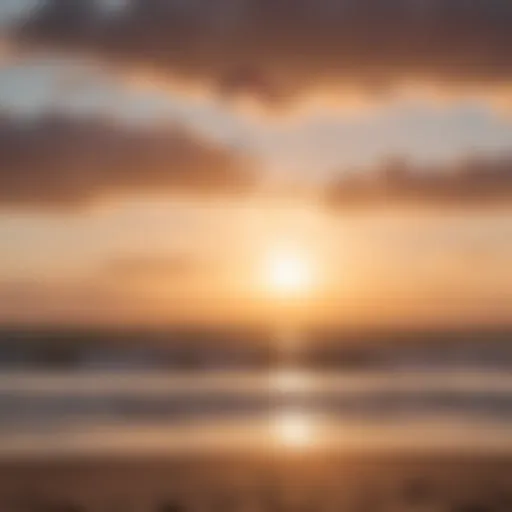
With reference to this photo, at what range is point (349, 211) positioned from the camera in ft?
3.80

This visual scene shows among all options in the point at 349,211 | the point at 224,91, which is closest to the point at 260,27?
the point at 224,91

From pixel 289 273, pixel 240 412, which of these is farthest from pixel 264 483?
pixel 289 273

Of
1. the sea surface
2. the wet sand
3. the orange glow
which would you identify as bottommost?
the wet sand

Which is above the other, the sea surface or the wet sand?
the sea surface

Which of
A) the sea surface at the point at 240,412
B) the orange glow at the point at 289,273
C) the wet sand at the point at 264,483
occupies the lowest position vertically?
the wet sand at the point at 264,483

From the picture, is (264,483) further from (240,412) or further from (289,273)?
(289,273)

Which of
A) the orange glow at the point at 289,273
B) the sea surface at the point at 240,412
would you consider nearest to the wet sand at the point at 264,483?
the sea surface at the point at 240,412

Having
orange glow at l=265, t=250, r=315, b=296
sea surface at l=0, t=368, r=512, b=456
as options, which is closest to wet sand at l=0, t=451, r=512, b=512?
sea surface at l=0, t=368, r=512, b=456

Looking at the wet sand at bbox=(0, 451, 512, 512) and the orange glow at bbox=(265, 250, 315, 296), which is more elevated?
the orange glow at bbox=(265, 250, 315, 296)

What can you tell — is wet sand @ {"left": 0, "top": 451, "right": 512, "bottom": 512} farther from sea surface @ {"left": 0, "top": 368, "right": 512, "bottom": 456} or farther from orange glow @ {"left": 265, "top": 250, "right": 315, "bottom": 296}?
orange glow @ {"left": 265, "top": 250, "right": 315, "bottom": 296}

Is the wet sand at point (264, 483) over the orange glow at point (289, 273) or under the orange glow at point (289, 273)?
under

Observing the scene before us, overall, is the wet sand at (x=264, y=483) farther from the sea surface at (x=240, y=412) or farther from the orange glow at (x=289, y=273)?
the orange glow at (x=289, y=273)

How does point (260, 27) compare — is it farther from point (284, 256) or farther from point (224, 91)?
point (284, 256)

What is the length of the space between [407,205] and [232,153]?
0.16 m
